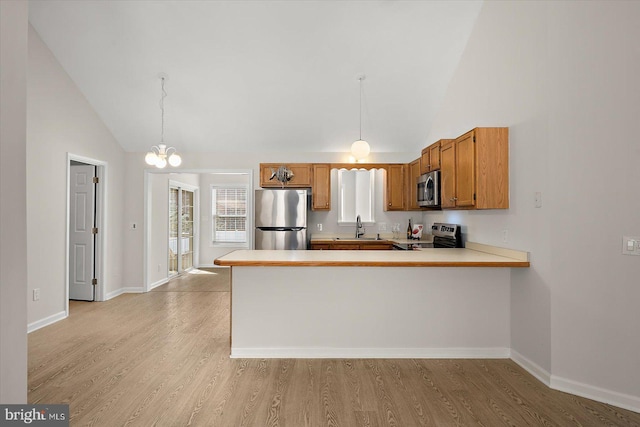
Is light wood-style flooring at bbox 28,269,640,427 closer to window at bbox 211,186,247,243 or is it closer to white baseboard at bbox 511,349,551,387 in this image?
white baseboard at bbox 511,349,551,387

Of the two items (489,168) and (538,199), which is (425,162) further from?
(538,199)

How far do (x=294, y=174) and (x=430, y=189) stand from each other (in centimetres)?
230

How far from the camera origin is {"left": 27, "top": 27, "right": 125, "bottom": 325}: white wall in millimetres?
4023

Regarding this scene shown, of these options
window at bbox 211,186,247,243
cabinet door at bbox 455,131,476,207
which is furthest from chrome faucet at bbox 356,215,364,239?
window at bbox 211,186,247,243

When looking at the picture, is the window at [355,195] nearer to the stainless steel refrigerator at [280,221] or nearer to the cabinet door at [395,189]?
the cabinet door at [395,189]

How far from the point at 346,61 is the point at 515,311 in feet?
10.7

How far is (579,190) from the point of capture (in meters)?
2.55

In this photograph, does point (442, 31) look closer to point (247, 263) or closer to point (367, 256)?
point (367, 256)

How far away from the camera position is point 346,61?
4.43m

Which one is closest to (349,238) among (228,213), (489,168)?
(489,168)

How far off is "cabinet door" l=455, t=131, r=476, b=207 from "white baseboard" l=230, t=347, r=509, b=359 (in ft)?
4.29

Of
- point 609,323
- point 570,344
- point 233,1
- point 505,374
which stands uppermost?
point 233,1

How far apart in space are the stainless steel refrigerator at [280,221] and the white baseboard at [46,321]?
254 centimetres

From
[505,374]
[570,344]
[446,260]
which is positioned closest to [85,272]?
[446,260]
